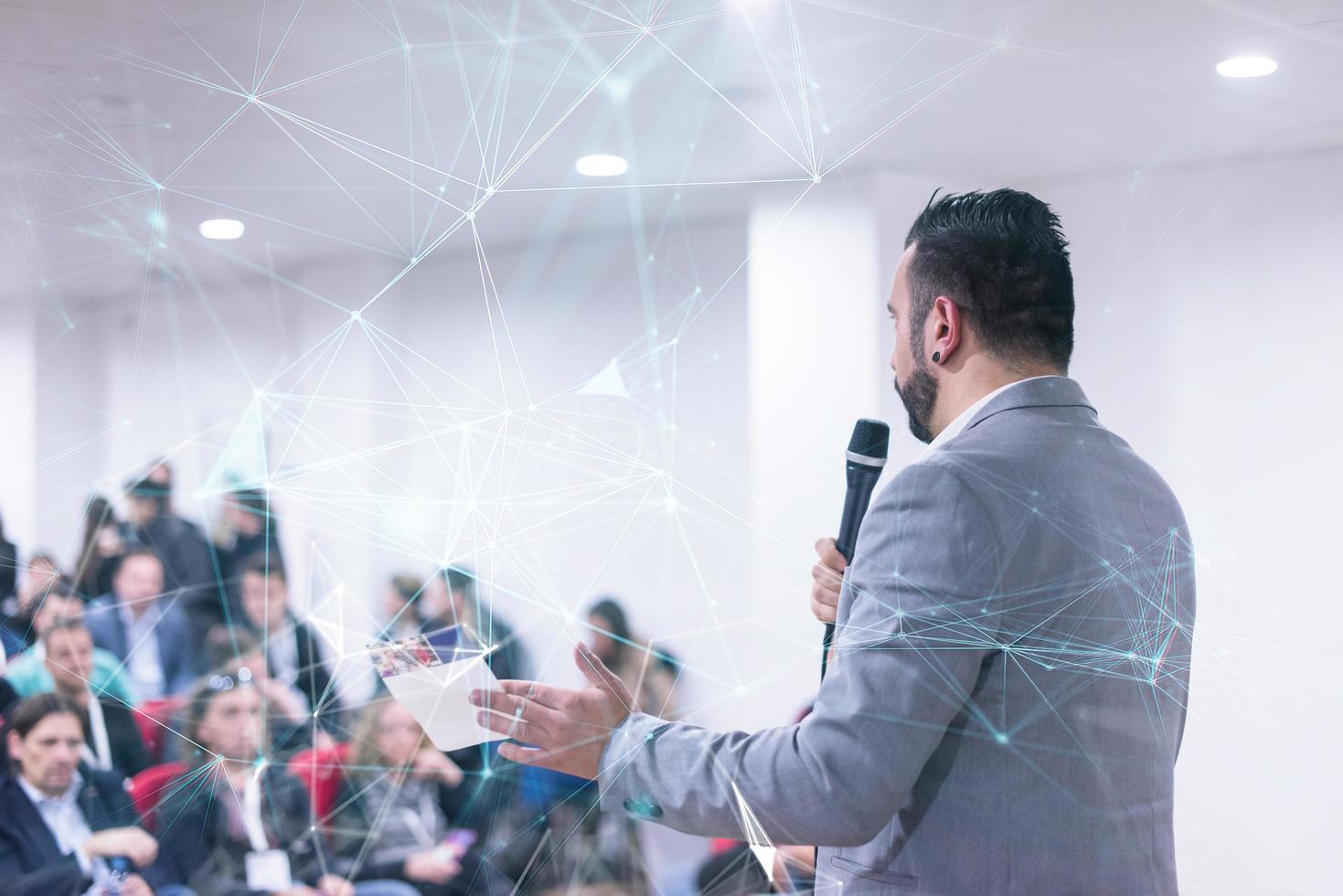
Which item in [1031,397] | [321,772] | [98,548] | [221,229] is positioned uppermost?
[221,229]

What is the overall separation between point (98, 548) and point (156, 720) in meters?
0.19

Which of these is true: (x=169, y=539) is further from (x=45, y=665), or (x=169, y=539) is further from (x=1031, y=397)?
(x=1031, y=397)

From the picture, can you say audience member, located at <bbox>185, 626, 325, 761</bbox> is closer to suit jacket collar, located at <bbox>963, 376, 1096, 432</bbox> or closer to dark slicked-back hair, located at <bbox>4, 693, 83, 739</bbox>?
dark slicked-back hair, located at <bbox>4, 693, 83, 739</bbox>

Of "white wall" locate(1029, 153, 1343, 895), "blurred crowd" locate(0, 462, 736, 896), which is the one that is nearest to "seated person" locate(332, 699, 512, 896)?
"blurred crowd" locate(0, 462, 736, 896)

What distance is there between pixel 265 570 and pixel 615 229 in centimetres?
48

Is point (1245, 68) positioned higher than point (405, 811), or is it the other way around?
point (1245, 68)

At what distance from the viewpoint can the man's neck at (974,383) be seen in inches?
30.0

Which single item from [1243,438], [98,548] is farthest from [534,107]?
[1243,438]

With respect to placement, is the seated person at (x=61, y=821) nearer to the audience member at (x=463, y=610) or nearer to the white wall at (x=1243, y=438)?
the audience member at (x=463, y=610)

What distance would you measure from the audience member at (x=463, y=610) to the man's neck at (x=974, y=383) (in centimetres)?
44

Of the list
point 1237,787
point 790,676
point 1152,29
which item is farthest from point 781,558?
point 1152,29

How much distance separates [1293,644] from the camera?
2.89 ft

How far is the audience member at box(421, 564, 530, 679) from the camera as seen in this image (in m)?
0.93

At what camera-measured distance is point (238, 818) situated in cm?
102
